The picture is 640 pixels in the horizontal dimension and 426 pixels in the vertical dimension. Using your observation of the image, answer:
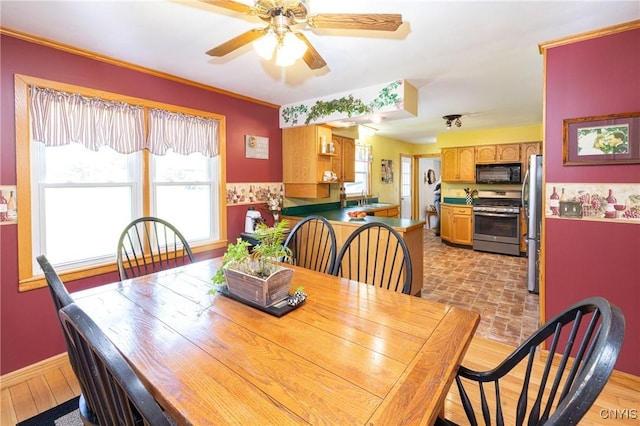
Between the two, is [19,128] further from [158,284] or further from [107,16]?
[158,284]

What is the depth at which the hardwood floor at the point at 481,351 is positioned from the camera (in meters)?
1.80

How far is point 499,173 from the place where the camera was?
5551mm

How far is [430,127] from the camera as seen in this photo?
18.0ft

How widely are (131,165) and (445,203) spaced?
18.7ft

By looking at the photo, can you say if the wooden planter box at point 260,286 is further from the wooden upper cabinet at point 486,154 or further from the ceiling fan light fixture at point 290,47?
the wooden upper cabinet at point 486,154

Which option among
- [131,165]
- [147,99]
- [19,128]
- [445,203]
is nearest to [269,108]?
[147,99]

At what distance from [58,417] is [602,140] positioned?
3.82m

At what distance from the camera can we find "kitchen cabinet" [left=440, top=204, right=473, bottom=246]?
19.1 feet

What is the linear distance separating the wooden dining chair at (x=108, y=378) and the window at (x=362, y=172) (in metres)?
4.90

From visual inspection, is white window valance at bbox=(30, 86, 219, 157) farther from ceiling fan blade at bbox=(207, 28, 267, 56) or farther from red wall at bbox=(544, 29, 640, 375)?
red wall at bbox=(544, 29, 640, 375)

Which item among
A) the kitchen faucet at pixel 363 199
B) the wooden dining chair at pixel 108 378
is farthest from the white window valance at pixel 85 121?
the kitchen faucet at pixel 363 199

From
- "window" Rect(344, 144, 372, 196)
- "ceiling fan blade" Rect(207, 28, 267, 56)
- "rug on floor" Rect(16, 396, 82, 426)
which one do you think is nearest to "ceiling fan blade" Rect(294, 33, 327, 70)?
"ceiling fan blade" Rect(207, 28, 267, 56)

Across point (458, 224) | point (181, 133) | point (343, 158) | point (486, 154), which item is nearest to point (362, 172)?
point (343, 158)

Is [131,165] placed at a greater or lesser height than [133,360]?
greater
